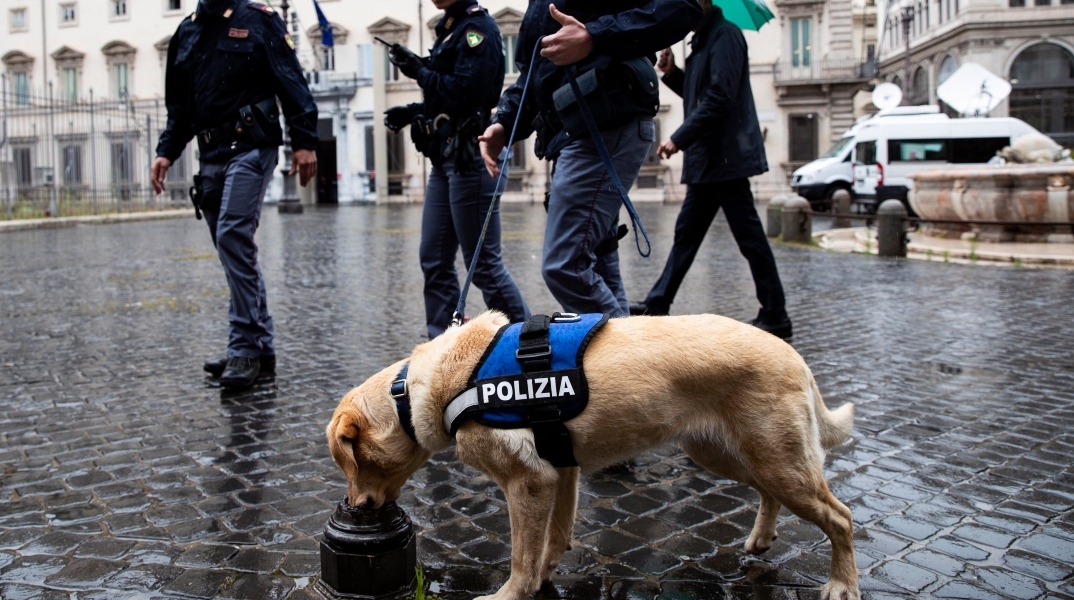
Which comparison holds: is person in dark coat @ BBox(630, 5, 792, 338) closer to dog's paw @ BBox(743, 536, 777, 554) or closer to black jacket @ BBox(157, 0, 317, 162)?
black jacket @ BBox(157, 0, 317, 162)

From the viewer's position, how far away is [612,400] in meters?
2.24

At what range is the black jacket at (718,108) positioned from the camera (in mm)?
5230

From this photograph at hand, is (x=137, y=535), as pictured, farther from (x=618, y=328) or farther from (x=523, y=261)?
(x=523, y=261)

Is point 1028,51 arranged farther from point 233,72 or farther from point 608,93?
point 608,93

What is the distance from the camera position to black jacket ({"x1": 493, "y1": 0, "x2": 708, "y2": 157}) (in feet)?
10.7

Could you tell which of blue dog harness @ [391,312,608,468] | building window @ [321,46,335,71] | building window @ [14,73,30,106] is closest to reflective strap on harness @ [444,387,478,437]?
blue dog harness @ [391,312,608,468]

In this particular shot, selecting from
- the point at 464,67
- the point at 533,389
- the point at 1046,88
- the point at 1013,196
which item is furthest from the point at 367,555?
the point at 1046,88

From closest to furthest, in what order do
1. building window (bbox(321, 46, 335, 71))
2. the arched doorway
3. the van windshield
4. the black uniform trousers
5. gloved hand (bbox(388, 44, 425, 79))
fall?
gloved hand (bbox(388, 44, 425, 79)) < the black uniform trousers < the van windshield < building window (bbox(321, 46, 335, 71)) < the arched doorway

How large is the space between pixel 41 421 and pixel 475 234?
2315 millimetres

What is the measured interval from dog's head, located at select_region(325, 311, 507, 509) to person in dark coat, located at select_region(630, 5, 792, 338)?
10.0ft

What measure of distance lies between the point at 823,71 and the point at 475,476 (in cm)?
3947

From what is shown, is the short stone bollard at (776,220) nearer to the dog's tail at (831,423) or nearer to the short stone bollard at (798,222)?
the short stone bollard at (798,222)

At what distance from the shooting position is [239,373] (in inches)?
187

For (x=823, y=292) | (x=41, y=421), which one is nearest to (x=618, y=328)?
(x=41, y=421)
